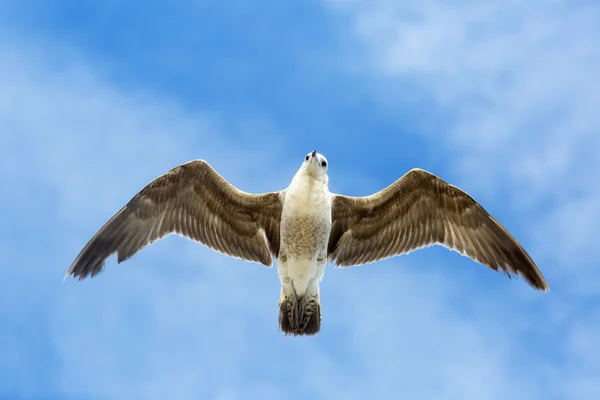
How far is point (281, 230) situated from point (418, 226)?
99.0 inches

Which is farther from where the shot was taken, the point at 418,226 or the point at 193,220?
the point at 193,220

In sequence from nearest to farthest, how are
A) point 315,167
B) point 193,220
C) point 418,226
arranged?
point 315,167
point 418,226
point 193,220

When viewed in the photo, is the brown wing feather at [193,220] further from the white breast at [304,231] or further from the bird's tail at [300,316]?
the bird's tail at [300,316]

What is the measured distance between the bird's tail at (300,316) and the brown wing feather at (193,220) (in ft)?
3.23

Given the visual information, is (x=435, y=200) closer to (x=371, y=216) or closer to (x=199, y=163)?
(x=371, y=216)

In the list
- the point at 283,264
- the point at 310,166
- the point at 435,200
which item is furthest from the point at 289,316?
the point at 435,200

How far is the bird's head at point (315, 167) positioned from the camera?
415 inches

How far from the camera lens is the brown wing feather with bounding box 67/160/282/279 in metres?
11.5

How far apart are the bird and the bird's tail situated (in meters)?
0.02

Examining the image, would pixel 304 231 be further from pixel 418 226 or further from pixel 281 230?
pixel 418 226

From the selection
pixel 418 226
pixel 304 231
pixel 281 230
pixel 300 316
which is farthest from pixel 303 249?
pixel 418 226

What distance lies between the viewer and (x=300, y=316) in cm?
1095

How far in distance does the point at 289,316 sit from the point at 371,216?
2295mm

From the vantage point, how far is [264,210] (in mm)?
11523
